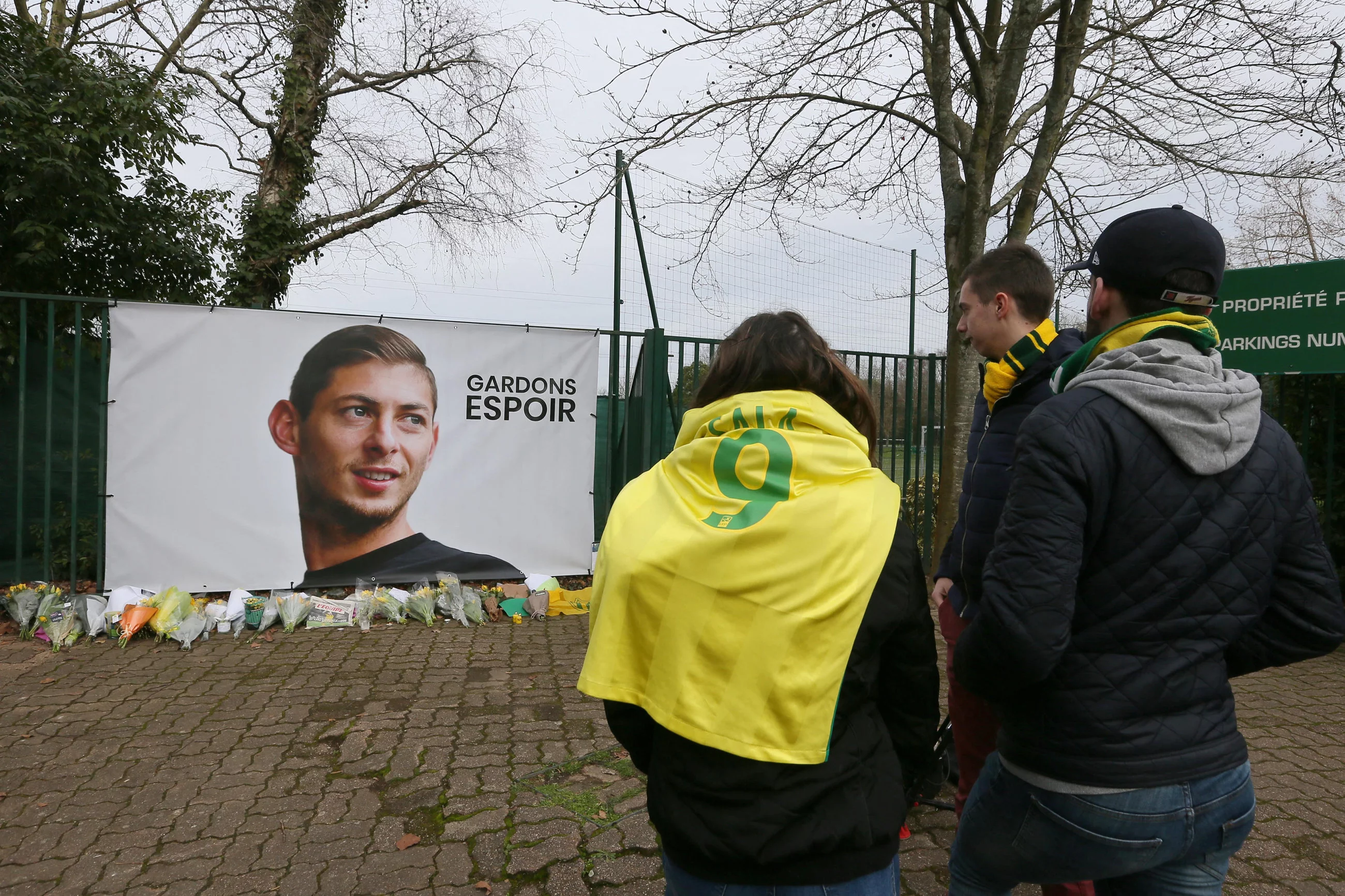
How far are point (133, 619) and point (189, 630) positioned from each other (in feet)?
1.32

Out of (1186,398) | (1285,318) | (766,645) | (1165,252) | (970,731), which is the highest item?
(1285,318)

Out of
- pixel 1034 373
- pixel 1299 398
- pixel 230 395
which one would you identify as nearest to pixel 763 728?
pixel 1034 373

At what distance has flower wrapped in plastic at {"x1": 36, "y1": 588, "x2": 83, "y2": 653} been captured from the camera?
5.51 m

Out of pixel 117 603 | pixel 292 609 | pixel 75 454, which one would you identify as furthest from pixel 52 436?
pixel 292 609

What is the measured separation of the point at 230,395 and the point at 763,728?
6.09 metres

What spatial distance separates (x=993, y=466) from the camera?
2.33m

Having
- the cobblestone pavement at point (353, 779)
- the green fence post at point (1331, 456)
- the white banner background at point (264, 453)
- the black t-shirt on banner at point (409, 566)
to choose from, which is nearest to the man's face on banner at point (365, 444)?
the white banner background at point (264, 453)

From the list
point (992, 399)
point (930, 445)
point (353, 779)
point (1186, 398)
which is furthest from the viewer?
point (930, 445)

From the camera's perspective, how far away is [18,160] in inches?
263

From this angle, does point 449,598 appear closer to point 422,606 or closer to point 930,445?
point 422,606

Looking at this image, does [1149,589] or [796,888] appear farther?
[1149,589]

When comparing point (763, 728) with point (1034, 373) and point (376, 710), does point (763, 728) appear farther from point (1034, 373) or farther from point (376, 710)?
point (376, 710)

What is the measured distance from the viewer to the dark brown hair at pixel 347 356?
6543mm

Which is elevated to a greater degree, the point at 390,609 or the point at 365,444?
the point at 365,444
